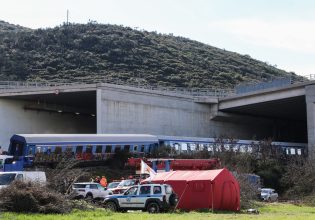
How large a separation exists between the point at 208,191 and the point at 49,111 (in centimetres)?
4110

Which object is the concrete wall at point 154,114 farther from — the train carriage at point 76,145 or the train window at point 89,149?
the train window at point 89,149

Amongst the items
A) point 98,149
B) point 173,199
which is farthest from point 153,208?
point 98,149

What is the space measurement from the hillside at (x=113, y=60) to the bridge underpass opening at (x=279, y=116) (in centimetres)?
2730

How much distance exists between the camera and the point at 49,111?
6209 cm

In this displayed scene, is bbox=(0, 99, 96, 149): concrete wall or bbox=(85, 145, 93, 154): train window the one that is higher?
bbox=(0, 99, 96, 149): concrete wall

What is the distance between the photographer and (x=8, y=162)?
35562 mm

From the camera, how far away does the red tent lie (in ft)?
78.0

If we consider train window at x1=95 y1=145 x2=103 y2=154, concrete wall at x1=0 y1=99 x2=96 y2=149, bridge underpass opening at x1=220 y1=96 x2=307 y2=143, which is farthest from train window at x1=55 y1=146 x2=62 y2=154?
bridge underpass opening at x1=220 y1=96 x2=307 y2=143

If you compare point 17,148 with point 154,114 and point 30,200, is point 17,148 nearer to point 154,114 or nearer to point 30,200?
point 154,114

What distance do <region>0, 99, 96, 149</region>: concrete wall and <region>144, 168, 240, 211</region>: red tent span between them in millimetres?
34722

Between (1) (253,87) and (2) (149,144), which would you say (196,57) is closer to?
(1) (253,87)

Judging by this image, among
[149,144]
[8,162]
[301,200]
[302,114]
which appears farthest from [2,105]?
[302,114]

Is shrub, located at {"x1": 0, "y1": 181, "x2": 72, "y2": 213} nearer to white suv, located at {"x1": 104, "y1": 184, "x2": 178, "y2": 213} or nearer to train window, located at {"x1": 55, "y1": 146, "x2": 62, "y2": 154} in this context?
white suv, located at {"x1": 104, "y1": 184, "x2": 178, "y2": 213}

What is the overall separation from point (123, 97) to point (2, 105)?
42.3 feet
